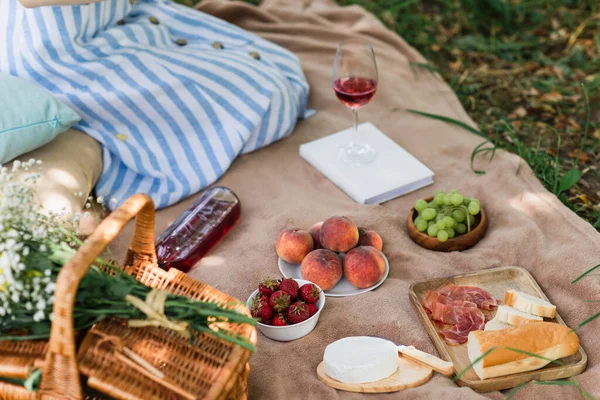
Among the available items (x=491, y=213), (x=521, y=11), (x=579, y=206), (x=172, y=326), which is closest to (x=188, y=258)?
(x=172, y=326)

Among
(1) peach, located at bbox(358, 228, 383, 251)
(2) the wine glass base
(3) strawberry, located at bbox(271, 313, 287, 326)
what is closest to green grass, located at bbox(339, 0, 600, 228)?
(2) the wine glass base

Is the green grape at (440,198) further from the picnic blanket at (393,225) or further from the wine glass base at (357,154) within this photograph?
the wine glass base at (357,154)

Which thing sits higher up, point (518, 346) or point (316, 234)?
point (518, 346)

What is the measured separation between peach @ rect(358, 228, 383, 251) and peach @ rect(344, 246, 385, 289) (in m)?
0.11

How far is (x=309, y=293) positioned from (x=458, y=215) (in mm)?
639

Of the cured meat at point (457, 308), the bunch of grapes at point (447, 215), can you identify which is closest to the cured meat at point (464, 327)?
the cured meat at point (457, 308)

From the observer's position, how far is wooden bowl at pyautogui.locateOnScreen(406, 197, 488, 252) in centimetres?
214

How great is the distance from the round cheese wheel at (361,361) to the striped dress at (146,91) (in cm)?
105

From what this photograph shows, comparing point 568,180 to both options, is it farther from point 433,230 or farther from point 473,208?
point 433,230

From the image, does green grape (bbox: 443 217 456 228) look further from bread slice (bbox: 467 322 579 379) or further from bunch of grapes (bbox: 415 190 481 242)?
bread slice (bbox: 467 322 579 379)

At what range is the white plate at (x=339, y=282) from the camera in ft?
6.45

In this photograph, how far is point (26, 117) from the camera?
6.88 feet

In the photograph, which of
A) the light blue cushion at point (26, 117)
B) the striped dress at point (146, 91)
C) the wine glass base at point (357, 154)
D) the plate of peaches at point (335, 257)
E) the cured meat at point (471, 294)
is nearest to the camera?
the cured meat at point (471, 294)

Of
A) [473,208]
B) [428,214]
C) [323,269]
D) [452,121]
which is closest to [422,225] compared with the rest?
[428,214]
